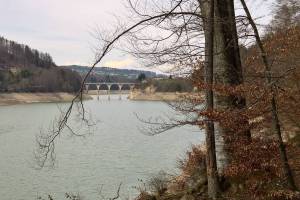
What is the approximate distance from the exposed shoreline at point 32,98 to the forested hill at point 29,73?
2570 mm

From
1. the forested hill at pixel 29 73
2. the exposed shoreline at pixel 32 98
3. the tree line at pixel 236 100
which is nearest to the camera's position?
the tree line at pixel 236 100

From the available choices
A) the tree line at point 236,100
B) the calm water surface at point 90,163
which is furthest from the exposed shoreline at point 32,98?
the tree line at point 236,100

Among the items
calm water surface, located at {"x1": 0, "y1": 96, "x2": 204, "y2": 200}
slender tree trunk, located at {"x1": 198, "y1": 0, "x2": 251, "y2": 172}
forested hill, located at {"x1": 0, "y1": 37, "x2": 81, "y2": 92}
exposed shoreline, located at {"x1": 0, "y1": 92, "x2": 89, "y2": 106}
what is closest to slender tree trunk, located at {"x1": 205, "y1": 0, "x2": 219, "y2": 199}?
slender tree trunk, located at {"x1": 198, "y1": 0, "x2": 251, "y2": 172}

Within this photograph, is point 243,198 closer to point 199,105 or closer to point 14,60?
point 199,105

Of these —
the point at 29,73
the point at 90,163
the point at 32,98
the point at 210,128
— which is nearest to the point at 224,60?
the point at 210,128

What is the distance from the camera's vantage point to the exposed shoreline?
93300 millimetres

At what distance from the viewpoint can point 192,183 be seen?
716 centimetres

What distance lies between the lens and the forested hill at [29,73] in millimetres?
109062

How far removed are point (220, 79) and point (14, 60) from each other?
497 feet

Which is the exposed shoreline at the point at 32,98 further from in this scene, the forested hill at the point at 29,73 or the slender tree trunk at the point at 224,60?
the slender tree trunk at the point at 224,60

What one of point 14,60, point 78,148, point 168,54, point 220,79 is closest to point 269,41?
point 220,79

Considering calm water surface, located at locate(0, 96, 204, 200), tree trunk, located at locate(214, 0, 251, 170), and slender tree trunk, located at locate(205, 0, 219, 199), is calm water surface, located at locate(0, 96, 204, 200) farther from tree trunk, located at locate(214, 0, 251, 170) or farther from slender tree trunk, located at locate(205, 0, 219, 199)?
slender tree trunk, located at locate(205, 0, 219, 199)

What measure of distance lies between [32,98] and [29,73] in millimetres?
27721

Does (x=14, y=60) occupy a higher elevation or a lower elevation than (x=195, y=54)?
higher
